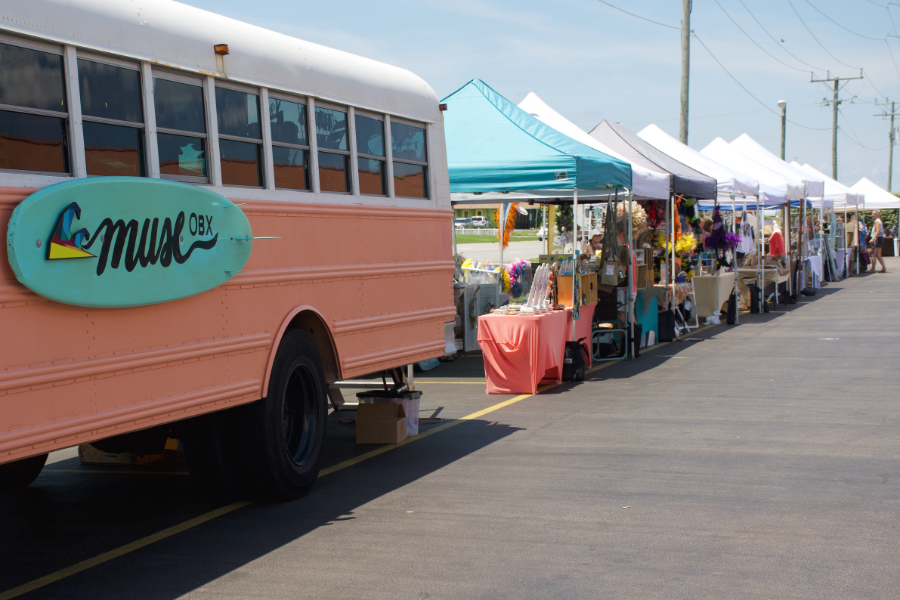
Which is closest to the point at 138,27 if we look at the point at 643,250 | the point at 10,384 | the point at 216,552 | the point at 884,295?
the point at 10,384

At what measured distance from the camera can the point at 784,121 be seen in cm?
5053

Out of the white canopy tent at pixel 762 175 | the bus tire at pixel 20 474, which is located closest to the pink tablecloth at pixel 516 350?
the bus tire at pixel 20 474

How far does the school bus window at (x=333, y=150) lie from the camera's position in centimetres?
677

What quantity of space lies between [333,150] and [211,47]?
1408mm

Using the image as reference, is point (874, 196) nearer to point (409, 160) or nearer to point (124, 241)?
point (409, 160)

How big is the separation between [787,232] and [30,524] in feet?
66.6

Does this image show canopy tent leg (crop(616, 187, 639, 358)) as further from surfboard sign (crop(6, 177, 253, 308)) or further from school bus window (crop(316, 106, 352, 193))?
surfboard sign (crop(6, 177, 253, 308))

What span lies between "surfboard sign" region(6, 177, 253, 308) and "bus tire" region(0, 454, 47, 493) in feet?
7.16

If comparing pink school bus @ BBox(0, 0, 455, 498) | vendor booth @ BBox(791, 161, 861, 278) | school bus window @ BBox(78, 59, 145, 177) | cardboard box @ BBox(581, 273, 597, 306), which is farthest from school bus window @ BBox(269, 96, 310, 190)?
vendor booth @ BBox(791, 161, 861, 278)

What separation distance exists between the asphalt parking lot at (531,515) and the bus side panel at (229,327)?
0.81 meters

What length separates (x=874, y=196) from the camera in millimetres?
34781

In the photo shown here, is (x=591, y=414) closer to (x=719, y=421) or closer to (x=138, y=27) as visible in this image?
(x=719, y=421)

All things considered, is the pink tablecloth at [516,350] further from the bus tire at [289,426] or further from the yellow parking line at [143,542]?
the bus tire at [289,426]

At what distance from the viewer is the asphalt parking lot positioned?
15.5ft
